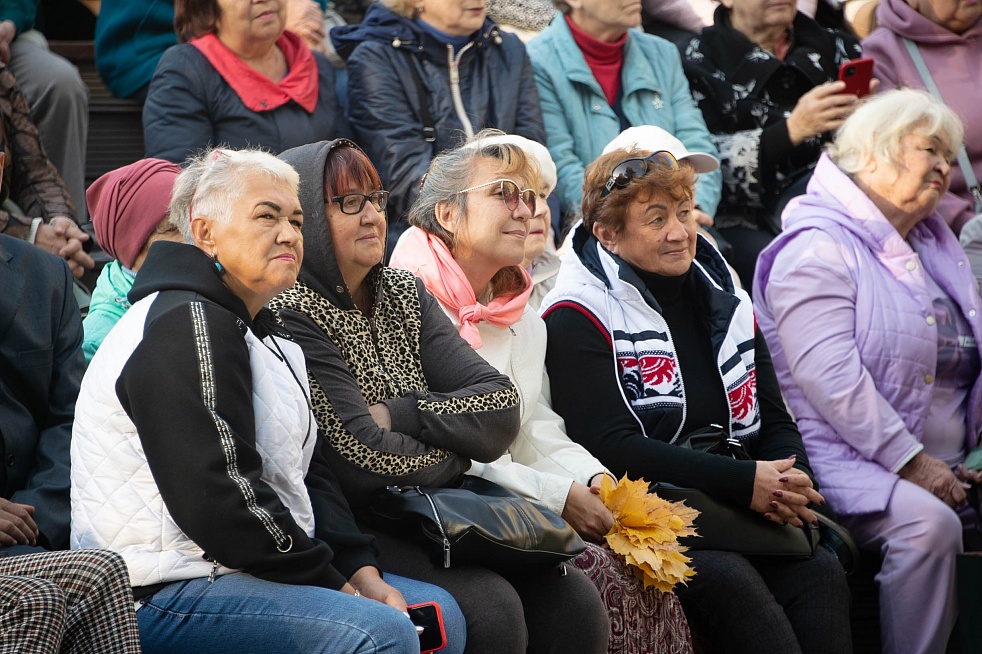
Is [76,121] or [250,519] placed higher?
[250,519]

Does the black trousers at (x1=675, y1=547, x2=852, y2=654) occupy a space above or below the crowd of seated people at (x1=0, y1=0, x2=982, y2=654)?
below

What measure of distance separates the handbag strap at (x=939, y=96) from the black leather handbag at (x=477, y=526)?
353 cm

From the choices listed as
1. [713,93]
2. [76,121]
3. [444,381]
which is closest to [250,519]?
[444,381]

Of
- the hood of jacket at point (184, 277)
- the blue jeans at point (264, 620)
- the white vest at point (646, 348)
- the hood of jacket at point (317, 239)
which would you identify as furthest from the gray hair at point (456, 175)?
the blue jeans at point (264, 620)

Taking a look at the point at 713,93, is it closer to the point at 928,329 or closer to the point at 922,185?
the point at 922,185

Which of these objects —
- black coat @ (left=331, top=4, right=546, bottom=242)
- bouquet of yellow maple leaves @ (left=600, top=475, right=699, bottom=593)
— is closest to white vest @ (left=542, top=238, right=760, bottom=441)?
bouquet of yellow maple leaves @ (left=600, top=475, right=699, bottom=593)

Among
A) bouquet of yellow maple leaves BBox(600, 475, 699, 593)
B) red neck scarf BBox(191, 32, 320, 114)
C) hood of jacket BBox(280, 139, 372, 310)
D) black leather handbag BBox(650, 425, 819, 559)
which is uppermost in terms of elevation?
hood of jacket BBox(280, 139, 372, 310)

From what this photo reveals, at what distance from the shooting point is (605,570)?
3250mm

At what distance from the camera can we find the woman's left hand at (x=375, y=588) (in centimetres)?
262

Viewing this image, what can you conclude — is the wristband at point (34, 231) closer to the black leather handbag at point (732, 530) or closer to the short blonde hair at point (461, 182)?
the short blonde hair at point (461, 182)

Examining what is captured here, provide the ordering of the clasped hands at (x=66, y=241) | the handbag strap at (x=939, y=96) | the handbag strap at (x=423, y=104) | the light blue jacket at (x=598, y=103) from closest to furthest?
the clasped hands at (x=66, y=241) → the handbag strap at (x=423, y=104) → the light blue jacket at (x=598, y=103) → the handbag strap at (x=939, y=96)

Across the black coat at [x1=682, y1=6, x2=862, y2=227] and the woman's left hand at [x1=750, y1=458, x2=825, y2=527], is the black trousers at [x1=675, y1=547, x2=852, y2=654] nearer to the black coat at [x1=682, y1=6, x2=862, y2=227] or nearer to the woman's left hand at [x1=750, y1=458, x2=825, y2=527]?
the woman's left hand at [x1=750, y1=458, x2=825, y2=527]

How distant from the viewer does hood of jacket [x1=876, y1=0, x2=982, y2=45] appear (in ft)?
19.2

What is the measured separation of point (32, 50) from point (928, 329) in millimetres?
3694
